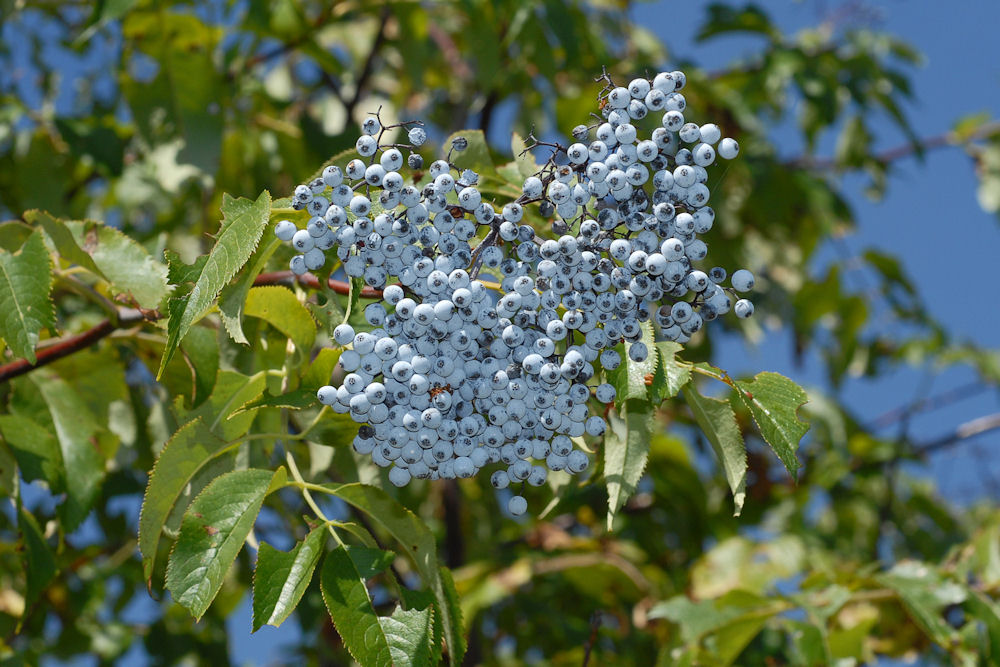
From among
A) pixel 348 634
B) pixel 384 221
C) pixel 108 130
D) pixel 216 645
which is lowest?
pixel 216 645

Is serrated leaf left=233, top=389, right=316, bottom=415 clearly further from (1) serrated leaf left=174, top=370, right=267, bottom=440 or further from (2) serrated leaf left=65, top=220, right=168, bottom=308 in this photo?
(2) serrated leaf left=65, top=220, right=168, bottom=308

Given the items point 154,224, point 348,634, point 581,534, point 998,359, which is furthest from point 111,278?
point 998,359

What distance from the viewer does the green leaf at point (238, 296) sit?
134 cm

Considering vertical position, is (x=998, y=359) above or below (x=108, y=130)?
below

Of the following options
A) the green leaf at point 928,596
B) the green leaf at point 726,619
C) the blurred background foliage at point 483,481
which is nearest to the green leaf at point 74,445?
the blurred background foliage at point 483,481

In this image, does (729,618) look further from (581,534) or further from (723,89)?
(723,89)

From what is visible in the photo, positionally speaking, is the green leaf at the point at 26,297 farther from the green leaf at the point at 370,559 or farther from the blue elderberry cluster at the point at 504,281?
the green leaf at the point at 370,559

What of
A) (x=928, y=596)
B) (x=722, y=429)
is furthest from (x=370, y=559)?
(x=928, y=596)

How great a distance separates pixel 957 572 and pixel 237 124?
2.52 meters

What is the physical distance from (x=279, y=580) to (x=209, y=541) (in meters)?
0.12

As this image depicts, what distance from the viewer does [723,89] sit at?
4.02 metres

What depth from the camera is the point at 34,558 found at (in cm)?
187

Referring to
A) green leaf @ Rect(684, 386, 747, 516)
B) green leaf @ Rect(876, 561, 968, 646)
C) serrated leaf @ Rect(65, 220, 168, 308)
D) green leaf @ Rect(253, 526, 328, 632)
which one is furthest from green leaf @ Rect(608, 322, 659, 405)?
green leaf @ Rect(876, 561, 968, 646)

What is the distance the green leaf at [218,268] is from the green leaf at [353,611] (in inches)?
15.7
